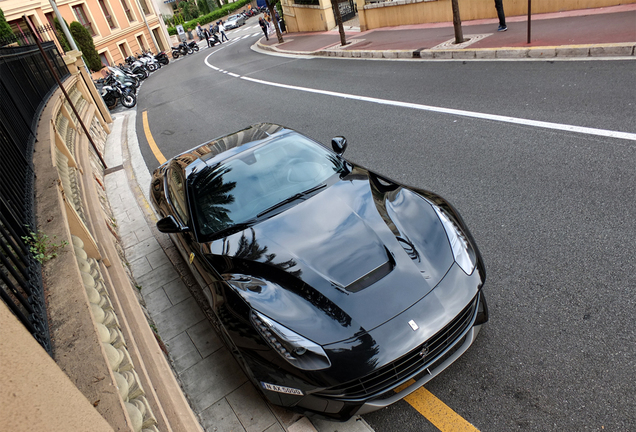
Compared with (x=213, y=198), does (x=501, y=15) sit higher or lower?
lower

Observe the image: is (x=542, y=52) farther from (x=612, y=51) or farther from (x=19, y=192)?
(x=19, y=192)

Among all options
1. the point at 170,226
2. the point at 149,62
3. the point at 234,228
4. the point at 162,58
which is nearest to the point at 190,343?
the point at 170,226

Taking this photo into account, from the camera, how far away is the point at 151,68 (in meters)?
27.0

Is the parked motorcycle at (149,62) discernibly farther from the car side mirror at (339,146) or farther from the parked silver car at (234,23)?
the parked silver car at (234,23)

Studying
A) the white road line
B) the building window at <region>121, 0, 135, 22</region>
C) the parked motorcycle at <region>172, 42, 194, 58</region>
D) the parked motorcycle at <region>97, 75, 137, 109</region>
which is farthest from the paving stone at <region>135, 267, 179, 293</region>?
the building window at <region>121, 0, 135, 22</region>

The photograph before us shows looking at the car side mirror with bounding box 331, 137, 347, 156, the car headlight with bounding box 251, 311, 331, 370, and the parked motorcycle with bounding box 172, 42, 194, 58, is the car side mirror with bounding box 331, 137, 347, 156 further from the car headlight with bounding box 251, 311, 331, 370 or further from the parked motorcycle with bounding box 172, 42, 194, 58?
the parked motorcycle with bounding box 172, 42, 194, 58

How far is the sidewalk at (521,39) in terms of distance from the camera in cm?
872

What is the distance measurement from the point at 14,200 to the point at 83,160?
15.9 feet

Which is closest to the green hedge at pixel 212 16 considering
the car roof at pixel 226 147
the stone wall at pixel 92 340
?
the stone wall at pixel 92 340

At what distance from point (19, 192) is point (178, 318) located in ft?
5.96

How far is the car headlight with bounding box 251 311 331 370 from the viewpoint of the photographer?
2576 millimetres

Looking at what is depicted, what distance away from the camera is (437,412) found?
281cm

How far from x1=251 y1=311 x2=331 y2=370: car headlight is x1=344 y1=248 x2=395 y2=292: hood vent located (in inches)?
18.4

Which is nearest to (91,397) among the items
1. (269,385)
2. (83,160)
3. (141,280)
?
(269,385)
